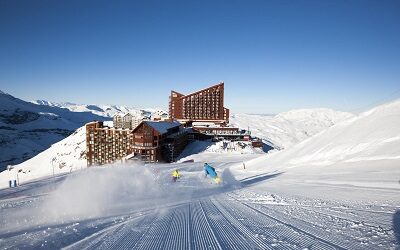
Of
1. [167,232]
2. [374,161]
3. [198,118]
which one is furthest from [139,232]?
[198,118]

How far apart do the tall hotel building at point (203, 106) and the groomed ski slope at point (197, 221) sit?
65510 millimetres

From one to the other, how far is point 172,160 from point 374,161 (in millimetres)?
34482

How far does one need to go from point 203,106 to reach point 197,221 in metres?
71.5

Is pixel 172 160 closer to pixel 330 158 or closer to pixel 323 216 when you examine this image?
pixel 330 158

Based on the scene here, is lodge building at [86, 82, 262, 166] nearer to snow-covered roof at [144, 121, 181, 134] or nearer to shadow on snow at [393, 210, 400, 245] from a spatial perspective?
snow-covered roof at [144, 121, 181, 134]

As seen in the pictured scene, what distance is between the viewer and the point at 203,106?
264 ft

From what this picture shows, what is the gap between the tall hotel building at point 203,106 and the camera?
80.2 meters

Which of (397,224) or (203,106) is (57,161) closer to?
(203,106)

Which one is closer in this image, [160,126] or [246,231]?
[246,231]

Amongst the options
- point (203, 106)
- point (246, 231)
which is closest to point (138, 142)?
point (203, 106)

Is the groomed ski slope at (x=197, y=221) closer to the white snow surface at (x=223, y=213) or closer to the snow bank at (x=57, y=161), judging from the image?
the white snow surface at (x=223, y=213)

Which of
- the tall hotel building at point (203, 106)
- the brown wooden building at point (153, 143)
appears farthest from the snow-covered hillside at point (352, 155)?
Result: the tall hotel building at point (203, 106)

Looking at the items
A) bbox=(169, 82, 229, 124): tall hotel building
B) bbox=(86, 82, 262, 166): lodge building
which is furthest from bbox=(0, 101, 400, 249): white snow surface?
bbox=(169, 82, 229, 124): tall hotel building

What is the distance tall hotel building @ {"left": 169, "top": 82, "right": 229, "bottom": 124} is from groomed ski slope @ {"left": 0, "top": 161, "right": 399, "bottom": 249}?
65510 mm
